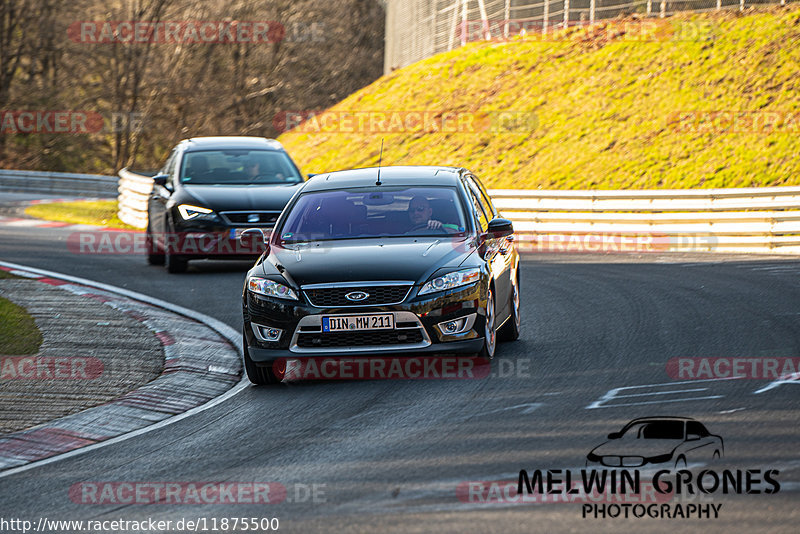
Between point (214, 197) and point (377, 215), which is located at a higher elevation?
point (377, 215)

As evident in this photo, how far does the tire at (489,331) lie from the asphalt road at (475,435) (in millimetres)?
168

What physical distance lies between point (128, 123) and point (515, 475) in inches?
1732

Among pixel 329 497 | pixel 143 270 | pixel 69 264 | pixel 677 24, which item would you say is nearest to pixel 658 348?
pixel 329 497

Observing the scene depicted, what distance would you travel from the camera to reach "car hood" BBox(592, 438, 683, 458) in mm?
6133

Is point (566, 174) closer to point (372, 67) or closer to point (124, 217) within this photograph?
point (124, 217)

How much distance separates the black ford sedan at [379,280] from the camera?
8.30 m

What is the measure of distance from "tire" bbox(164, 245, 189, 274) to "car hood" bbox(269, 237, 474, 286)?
6.82 meters

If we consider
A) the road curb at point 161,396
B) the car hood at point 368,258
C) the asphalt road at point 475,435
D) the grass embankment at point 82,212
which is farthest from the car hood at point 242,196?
the grass embankment at point 82,212

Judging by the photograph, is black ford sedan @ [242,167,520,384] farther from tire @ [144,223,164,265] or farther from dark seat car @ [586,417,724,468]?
tire @ [144,223,164,265]

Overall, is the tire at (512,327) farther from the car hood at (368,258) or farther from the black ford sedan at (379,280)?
the car hood at (368,258)

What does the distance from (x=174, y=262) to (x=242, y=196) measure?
1374 mm

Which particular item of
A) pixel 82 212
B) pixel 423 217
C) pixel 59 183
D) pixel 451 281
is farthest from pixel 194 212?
pixel 59 183

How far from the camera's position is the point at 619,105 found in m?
28.4

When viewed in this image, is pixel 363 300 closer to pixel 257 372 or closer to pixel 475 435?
pixel 257 372
